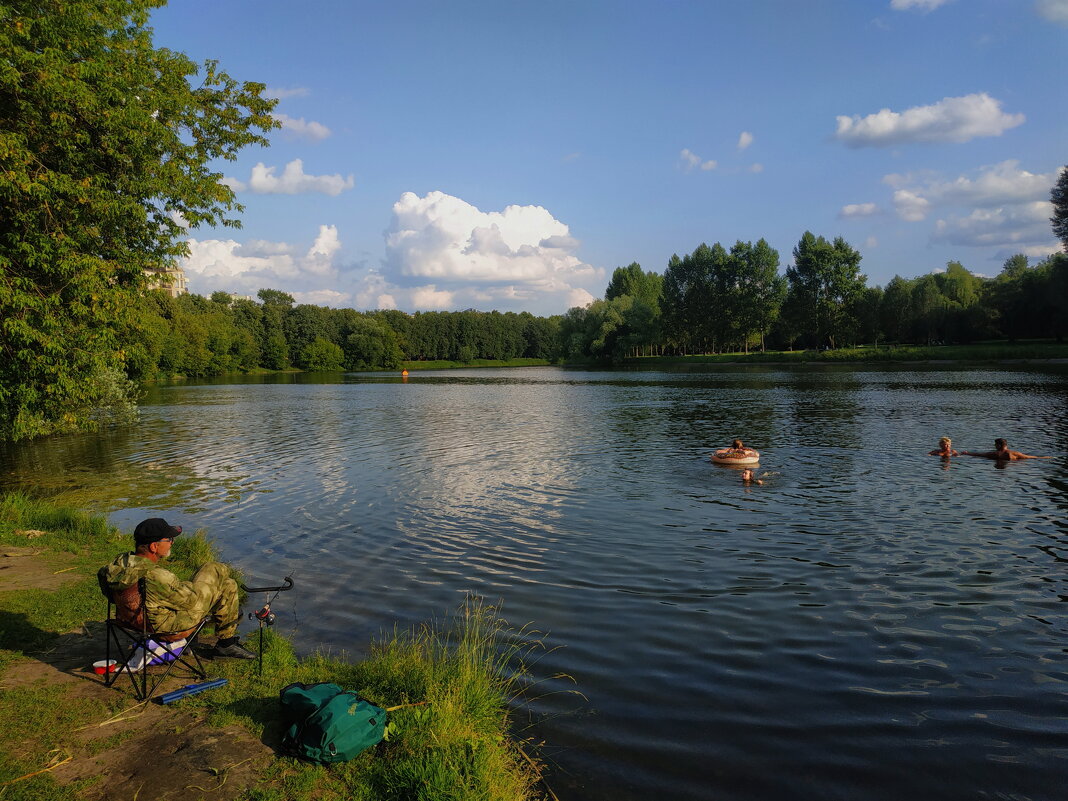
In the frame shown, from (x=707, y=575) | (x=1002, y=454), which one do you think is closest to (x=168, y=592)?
(x=707, y=575)

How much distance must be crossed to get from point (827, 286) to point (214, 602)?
116 meters

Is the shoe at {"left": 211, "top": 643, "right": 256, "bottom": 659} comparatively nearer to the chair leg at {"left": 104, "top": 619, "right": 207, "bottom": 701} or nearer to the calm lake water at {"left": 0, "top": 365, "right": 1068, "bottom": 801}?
the chair leg at {"left": 104, "top": 619, "right": 207, "bottom": 701}

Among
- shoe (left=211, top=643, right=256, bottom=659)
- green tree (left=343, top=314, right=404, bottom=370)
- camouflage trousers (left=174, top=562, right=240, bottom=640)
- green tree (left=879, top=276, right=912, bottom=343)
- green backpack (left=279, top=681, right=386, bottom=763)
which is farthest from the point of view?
green tree (left=343, top=314, right=404, bottom=370)

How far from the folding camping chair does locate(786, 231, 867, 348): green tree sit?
115 m

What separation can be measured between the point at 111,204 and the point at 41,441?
28557 millimetres

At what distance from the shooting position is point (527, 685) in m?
8.13

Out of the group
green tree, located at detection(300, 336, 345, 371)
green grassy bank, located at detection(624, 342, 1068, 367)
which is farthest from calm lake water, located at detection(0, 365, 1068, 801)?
green tree, located at detection(300, 336, 345, 371)

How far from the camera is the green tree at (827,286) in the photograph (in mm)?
107500

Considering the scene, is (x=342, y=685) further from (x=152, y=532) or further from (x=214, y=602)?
(x=152, y=532)

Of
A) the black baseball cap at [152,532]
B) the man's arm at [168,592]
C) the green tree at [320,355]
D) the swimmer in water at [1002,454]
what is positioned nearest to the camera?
the man's arm at [168,592]

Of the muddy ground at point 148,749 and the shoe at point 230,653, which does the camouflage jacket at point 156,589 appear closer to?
the muddy ground at point 148,749

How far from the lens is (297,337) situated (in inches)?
6225

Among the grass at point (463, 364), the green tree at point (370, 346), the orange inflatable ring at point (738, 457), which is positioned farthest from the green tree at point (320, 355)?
the orange inflatable ring at point (738, 457)

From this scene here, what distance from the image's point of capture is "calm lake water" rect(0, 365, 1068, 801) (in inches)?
265
